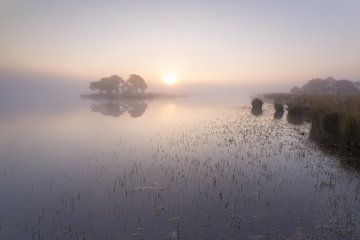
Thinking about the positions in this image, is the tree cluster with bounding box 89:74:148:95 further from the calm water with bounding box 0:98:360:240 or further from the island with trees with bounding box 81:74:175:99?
the calm water with bounding box 0:98:360:240

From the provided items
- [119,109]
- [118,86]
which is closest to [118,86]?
[118,86]

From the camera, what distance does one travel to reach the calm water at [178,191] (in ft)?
28.7

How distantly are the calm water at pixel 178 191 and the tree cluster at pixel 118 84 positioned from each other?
308 ft

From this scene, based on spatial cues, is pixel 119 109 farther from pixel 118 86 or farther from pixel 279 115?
pixel 118 86

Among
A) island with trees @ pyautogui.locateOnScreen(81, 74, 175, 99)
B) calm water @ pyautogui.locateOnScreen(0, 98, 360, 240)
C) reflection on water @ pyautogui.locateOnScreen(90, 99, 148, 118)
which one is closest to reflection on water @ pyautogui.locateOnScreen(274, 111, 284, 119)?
calm water @ pyautogui.locateOnScreen(0, 98, 360, 240)

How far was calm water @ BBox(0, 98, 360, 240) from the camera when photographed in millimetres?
8758

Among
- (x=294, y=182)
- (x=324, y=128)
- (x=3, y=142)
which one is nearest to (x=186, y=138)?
(x=324, y=128)

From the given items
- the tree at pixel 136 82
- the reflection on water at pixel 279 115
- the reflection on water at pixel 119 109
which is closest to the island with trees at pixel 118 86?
the tree at pixel 136 82

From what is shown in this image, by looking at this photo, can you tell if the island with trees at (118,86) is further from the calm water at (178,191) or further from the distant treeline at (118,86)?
the calm water at (178,191)

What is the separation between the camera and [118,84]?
380ft

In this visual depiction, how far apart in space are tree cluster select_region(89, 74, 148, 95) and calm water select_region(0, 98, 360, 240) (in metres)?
94.0

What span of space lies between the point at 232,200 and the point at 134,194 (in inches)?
139

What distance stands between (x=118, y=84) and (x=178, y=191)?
107499 millimetres

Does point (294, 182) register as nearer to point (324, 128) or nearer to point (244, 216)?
point (244, 216)
